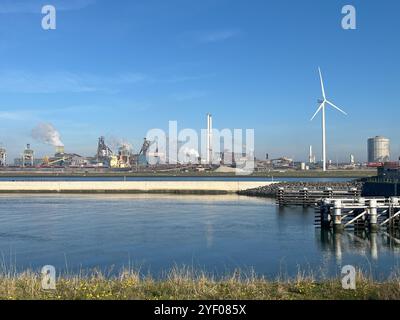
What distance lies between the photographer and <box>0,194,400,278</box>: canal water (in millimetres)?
19594

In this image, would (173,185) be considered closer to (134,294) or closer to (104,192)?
(104,192)

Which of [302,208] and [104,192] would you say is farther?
[104,192]

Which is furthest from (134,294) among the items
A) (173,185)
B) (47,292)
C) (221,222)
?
(173,185)

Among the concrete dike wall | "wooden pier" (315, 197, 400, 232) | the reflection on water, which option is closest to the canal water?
the reflection on water

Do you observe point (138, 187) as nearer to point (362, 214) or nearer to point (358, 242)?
point (362, 214)

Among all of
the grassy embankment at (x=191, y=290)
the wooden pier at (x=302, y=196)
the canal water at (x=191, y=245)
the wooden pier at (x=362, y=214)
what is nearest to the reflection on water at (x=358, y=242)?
the canal water at (x=191, y=245)

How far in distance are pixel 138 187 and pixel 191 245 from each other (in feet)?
174

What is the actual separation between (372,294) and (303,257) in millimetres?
10924

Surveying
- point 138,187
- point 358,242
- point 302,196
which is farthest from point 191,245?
point 138,187

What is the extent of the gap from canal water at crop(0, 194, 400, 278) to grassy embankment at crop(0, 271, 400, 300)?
15.3ft

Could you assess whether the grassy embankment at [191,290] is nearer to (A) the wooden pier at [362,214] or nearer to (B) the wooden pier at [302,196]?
(A) the wooden pier at [362,214]

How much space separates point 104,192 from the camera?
76750 mm
